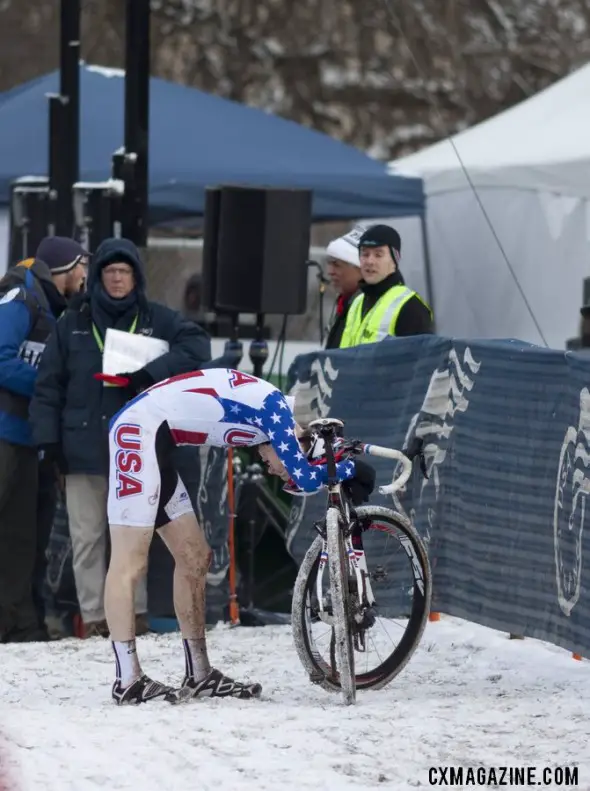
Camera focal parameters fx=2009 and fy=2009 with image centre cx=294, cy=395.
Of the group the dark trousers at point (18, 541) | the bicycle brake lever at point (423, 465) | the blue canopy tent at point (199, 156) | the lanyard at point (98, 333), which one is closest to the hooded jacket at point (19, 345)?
the dark trousers at point (18, 541)

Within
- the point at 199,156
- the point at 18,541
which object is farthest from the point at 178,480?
the point at 199,156

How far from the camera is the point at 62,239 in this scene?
1042 cm

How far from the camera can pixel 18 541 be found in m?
10.4

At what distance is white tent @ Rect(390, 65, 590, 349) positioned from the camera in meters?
14.6

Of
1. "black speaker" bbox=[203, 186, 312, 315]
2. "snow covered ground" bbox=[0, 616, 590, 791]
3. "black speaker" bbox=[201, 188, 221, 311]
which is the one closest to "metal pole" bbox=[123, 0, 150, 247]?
"black speaker" bbox=[201, 188, 221, 311]

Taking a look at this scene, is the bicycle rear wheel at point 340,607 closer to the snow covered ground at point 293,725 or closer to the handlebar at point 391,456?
the snow covered ground at point 293,725

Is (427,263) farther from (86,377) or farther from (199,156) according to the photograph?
(86,377)

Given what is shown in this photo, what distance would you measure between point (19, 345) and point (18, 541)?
103 centimetres

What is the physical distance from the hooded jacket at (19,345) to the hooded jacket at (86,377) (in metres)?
0.27

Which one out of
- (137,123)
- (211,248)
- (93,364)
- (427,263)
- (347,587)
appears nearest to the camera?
(347,587)

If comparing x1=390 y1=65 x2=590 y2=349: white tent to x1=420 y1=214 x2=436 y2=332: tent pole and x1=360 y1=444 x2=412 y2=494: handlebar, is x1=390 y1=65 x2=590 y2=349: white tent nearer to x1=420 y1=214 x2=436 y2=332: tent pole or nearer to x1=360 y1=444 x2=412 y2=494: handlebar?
x1=420 y1=214 x2=436 y2=332: tent pole

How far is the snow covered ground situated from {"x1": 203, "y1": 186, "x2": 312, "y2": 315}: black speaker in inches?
88.6

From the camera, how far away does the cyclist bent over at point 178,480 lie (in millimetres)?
7402

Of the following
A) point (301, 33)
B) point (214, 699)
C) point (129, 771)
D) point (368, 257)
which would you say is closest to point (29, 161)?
point (368, 257)
